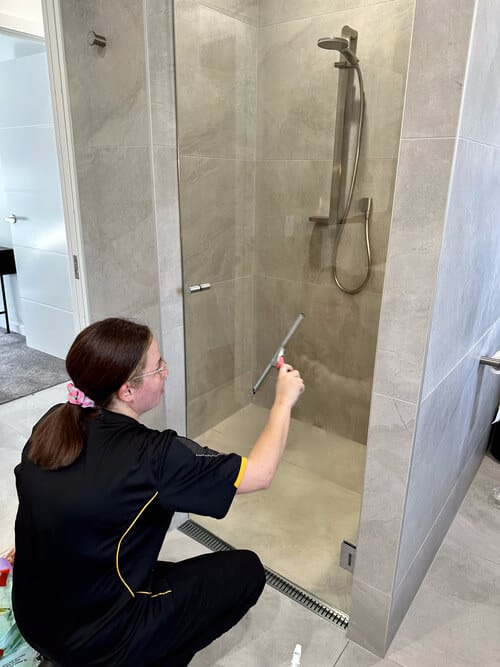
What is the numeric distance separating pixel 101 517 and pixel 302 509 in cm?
113

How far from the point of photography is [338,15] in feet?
5.13

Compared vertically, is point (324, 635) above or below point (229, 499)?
below

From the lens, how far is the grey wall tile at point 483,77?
0.97 m

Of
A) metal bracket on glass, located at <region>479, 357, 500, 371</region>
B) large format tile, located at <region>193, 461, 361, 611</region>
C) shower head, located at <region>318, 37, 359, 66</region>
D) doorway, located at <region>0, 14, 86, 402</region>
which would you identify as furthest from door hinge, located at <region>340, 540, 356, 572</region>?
doorway, located at <region>0, 14, 86, 402</region>

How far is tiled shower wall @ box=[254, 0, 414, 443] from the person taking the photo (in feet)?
5.03

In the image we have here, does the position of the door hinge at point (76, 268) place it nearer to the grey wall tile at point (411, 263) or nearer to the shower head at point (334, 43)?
the shower head at point (334, 43)

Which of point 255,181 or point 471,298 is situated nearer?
point 471,298

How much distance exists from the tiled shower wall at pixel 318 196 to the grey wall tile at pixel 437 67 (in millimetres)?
460

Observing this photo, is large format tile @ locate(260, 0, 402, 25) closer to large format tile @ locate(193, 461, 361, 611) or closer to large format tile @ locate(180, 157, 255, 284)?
large format tile @ locate(180, 157, 255, 284)

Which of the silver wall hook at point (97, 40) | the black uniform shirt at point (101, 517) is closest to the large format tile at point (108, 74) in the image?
the silver wall hook at point (97, 40)

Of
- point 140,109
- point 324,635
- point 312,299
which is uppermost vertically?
point 140,109

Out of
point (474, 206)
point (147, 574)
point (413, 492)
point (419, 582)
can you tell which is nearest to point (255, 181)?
point (474, 206)

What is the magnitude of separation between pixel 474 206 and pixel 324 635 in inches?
51.9

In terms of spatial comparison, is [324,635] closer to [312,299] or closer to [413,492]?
[413,492]
